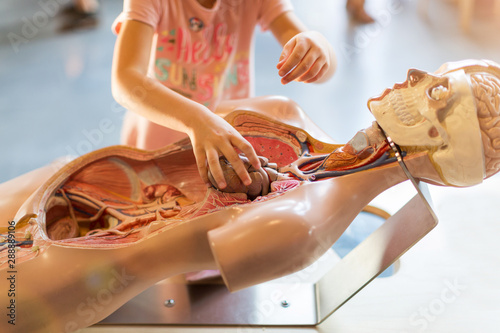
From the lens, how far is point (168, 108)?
790 mm

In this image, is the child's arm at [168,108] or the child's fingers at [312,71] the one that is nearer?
the child's arm at [168,108]

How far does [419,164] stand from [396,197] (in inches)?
21.4

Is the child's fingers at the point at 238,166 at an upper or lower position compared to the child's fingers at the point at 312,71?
lower

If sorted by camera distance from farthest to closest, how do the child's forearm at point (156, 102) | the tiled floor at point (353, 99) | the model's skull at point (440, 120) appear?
the tiled floor at point (353, 99) → the child's forearm at point (156, 102) → the model's skull at point (440, 120)

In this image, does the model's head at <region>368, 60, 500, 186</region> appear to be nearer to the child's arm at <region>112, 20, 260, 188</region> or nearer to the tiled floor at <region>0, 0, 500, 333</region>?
the child's arm at <region>112, 20, 260, 188</region>

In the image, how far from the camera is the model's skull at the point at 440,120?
614 millimetres

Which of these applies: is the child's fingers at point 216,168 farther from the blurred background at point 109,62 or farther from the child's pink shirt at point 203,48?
the blurred background at point 109,62

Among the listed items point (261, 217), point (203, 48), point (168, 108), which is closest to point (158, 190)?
point (168, 108)

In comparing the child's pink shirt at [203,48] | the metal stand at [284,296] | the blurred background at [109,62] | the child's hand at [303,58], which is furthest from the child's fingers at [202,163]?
the blurred background at [109,62]

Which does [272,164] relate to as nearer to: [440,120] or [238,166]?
[238,166]

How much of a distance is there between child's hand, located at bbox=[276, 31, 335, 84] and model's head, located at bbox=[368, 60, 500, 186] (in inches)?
6.3

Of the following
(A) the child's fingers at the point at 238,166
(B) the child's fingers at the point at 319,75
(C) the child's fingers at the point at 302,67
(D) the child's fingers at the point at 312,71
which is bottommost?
(A) the child's fingers at the point at 238,166

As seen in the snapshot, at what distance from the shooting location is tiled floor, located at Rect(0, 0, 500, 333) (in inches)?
34.9

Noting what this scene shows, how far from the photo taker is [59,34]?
262 centimetres
